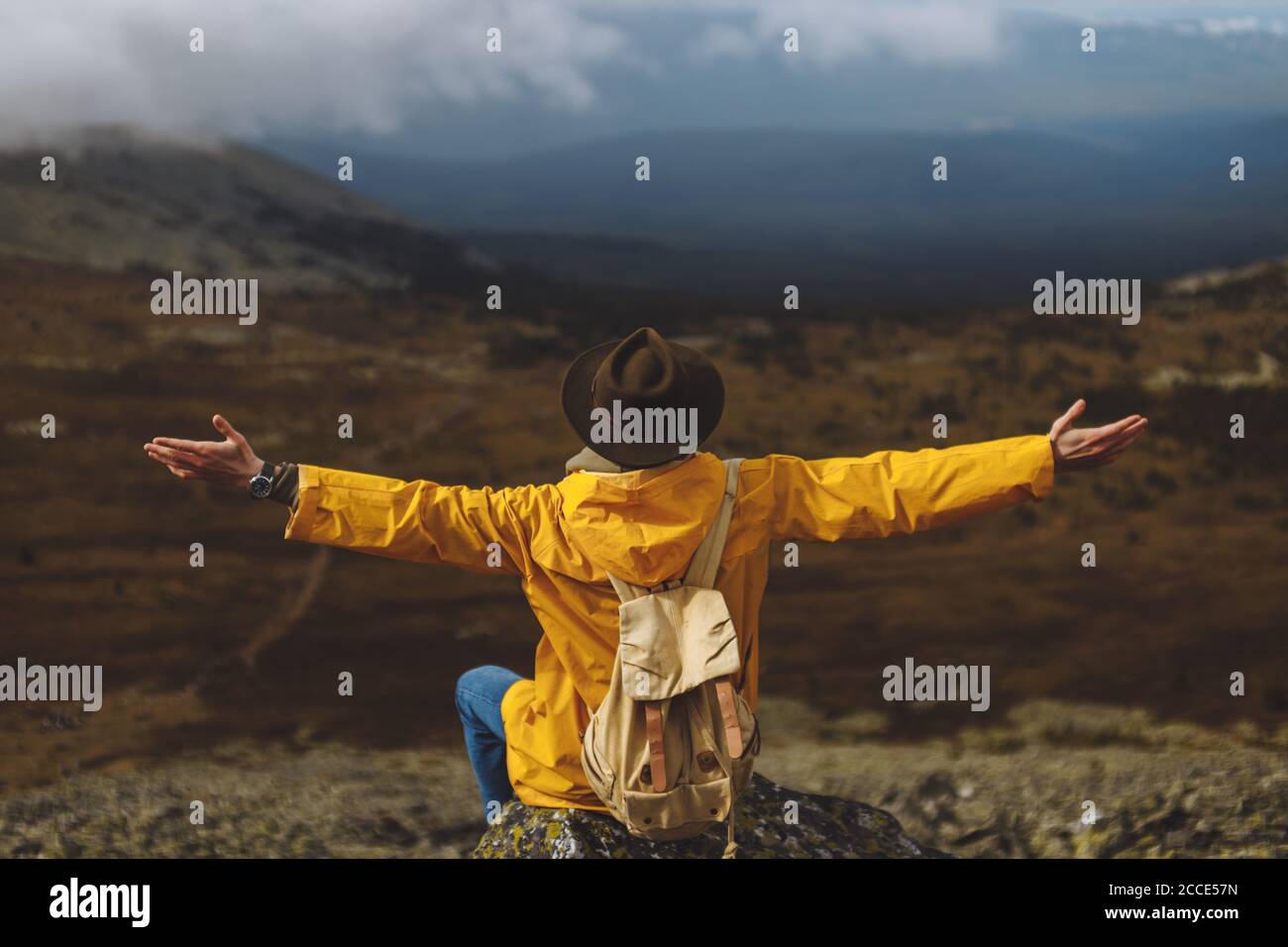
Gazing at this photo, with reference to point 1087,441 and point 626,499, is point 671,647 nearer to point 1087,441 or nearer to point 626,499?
point 626,499

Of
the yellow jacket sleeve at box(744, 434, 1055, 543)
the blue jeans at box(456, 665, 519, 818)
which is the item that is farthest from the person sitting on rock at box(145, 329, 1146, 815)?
the blue jeans at box(456, 665, 519, 818)

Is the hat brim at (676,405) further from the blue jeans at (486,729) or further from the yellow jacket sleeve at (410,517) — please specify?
the blue jeans at (486,729)

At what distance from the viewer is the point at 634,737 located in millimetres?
3885

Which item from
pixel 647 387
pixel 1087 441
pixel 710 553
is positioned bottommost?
pixel 710 553

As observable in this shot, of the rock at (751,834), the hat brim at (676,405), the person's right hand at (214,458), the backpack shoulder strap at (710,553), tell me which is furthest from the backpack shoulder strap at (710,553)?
the person's right hand at (214,458)

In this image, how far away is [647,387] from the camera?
3.80m

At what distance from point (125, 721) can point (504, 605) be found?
9.77ft

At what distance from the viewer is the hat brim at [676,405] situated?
3.84m

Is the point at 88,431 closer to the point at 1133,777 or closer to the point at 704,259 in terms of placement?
the point at 1133,777

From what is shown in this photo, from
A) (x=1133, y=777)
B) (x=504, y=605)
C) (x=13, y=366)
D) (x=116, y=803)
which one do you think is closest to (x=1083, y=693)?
(x=1133, y=777)

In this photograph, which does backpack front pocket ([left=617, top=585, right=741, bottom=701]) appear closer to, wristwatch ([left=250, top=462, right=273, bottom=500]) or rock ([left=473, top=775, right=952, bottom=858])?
rock ([left=473, top=775, right=952, bottom=858])

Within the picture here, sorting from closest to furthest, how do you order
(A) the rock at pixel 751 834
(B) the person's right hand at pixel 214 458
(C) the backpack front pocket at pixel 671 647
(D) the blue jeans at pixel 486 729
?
1. (C) the backpack front pocket at pixel 671 647
2. (B) the person's right hand at pixel 214 458
3. (A) the rock at pixel 751 834
4. (D) the blue jeans at pixel 486 729

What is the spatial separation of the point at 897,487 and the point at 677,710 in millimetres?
798

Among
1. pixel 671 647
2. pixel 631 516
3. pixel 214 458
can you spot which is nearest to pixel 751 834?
pixel 671 647
